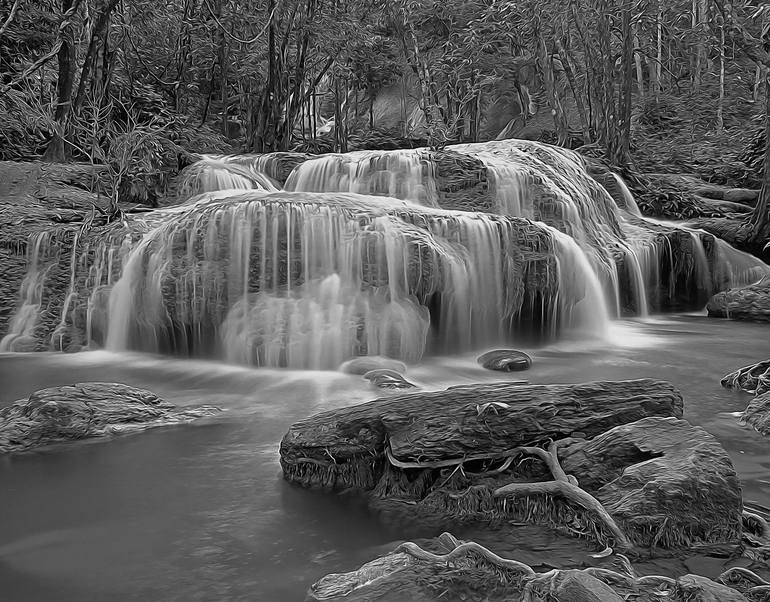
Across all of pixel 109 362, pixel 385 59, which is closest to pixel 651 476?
pixel 109 362

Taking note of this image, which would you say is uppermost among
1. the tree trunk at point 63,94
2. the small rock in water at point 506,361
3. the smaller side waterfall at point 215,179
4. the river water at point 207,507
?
the tree trunk at point 63,94

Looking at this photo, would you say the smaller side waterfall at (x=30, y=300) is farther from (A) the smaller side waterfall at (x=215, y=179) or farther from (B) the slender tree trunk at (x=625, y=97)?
(B) the slender tree trunk at (x=625, y=97)

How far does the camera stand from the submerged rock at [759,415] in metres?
5.21

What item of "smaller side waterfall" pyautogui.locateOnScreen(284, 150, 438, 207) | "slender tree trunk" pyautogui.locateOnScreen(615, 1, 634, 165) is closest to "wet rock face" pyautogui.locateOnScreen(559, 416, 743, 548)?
"smaller side waterfall" pyautogui.locateOnScreen(284, 150, 438, 207)

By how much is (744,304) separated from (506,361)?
6.27 m

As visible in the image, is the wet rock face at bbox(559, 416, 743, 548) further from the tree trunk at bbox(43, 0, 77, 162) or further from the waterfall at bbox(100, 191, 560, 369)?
the tree trunk at bbox(43, 0, 77, 162)

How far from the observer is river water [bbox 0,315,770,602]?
3260 mm

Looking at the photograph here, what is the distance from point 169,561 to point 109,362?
5.62 meters

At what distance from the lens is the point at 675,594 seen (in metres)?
2.70

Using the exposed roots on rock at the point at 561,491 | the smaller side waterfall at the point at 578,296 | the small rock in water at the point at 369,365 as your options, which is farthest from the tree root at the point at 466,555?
the smaller side waterfall at the point at 578,296

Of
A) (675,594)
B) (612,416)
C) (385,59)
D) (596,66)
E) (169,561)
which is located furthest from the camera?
(385,59)

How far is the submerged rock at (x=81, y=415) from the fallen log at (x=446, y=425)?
Answer: 173cm

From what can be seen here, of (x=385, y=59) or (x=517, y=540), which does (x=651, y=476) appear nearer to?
(x=517, y=540)

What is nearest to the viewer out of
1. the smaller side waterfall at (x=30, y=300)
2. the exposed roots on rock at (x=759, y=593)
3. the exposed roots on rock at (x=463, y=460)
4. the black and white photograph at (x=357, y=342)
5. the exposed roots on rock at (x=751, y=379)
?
the exposed roots on rock at (x=759, y=593)
